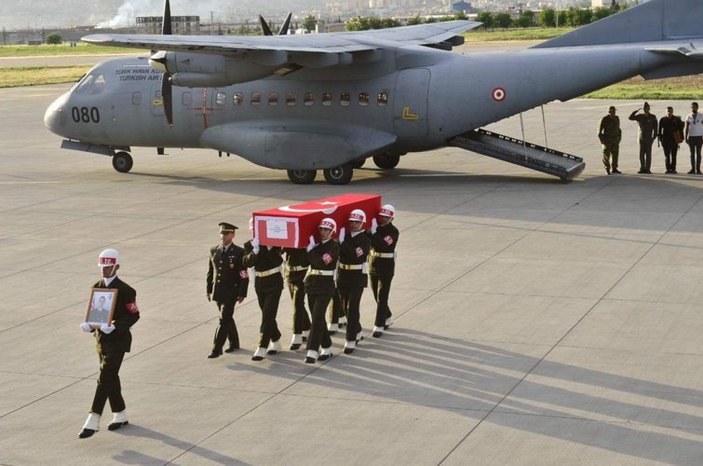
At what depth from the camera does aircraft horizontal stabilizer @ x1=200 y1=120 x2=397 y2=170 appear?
24.7 meters

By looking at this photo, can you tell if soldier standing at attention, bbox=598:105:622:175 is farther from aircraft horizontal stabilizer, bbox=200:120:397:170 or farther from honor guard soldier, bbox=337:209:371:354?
honor guard soldier, bbox=337:209:371:354

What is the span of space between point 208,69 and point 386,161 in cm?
552

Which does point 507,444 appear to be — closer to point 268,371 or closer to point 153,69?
point 268,371

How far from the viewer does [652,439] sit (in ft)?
32.8

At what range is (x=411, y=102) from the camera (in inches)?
961

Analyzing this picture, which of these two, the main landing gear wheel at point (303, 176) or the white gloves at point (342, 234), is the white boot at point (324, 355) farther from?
the main landing gear wheel at point (303, 176)

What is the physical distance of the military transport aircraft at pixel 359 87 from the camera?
76.5 feet

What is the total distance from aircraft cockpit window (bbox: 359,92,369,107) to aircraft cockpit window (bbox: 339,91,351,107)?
0.27m

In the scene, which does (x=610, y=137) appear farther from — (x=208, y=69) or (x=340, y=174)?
(x=208, y=69)

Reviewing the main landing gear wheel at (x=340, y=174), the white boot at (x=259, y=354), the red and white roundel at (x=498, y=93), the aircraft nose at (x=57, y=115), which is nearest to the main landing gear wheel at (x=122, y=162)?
the aircraft nose at (x=57, y=115)

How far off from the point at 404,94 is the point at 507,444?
50.2 feet

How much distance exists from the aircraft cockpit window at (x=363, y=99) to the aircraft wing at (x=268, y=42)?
3.44ft

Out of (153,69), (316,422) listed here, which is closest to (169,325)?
(316,422)

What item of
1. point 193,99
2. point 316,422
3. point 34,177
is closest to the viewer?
point 316,422
